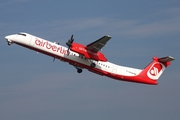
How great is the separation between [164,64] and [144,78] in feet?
11.2

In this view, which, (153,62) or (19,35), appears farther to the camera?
(153,62)

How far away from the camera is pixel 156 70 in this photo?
55.0 metres

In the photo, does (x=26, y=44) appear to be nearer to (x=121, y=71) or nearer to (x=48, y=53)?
(x=48, y=53)

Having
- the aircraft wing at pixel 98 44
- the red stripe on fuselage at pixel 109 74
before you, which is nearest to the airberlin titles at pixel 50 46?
the red stripe on fuselage at pixel 109 74

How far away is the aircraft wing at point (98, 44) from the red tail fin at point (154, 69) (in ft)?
24.5

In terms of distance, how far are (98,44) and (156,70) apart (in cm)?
991

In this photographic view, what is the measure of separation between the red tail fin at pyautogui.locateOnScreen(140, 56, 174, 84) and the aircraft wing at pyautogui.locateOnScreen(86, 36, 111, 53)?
7.46 meters

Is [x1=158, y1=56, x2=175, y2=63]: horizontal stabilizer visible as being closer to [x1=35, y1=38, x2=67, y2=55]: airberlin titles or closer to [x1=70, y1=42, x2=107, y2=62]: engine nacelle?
[x1=70, y1=42, x2=107, y2=62]: engine nacelle

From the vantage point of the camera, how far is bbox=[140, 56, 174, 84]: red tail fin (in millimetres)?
54094

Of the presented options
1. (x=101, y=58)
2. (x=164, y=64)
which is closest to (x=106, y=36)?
(x=101, y=58)

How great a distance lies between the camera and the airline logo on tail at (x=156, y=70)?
179ft

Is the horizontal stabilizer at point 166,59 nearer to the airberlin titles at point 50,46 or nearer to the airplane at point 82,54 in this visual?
the airplane at point 82,54

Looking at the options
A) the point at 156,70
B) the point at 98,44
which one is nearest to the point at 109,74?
the point at 98,44

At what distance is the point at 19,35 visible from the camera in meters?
50.2
